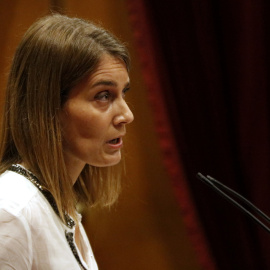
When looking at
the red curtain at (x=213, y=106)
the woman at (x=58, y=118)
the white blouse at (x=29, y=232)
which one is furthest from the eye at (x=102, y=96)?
the red curtain at (x=213, y=106)

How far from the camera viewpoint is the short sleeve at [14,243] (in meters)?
0.74

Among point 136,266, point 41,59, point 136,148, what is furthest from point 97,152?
point 136,266

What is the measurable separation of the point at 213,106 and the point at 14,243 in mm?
687

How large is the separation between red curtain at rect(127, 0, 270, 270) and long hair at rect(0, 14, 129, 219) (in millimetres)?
403

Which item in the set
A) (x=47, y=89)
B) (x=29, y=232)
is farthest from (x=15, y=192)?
(x=47, y=89)

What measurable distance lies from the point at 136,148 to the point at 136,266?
297 mm

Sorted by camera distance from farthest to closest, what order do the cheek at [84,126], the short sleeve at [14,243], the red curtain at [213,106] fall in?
the red curtain at [213,106] < the cheek at [84,126] < the short sleeve at [14,243]

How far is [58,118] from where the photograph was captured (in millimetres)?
851

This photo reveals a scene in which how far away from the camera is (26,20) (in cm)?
128

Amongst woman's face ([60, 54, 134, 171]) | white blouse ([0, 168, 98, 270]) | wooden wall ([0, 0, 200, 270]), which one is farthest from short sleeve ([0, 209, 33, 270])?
wooden wall ([0, 0, 200, 270])

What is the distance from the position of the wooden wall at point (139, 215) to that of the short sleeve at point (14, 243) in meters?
0.55

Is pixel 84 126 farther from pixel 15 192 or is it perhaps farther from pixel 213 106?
pixel 213 106

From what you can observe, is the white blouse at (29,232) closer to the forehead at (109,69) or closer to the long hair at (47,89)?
the long hair at (47,89)

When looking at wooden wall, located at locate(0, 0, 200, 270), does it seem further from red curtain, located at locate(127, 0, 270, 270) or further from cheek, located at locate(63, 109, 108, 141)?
cheek, located at locate(63, 109, 108, 141)
